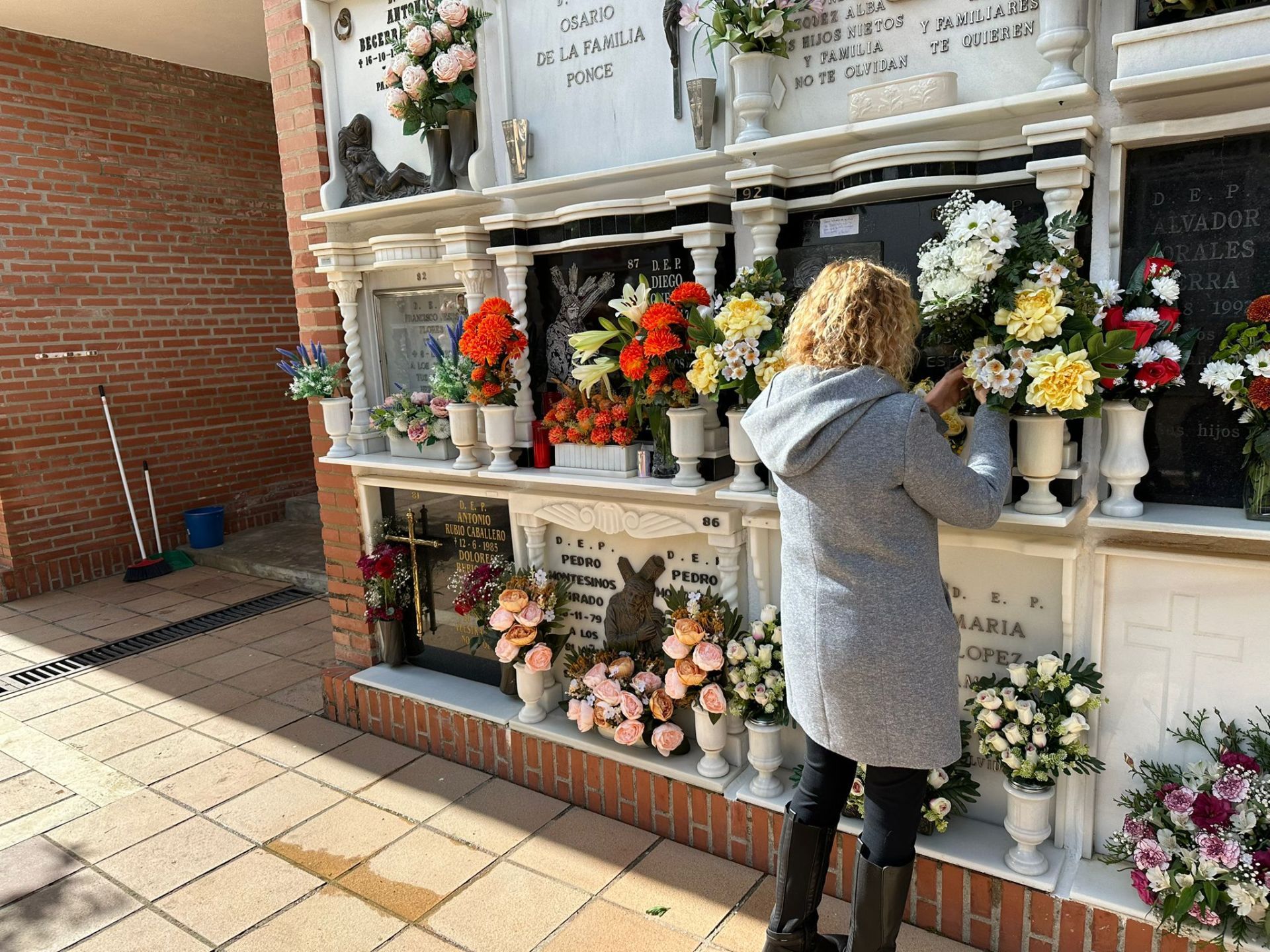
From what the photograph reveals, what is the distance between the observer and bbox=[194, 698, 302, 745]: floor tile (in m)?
3.90

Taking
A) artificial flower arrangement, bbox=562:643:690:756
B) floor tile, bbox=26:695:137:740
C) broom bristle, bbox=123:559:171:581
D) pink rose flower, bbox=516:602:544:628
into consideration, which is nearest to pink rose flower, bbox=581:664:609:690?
artificial flower arrangement, bbox=562:643:690:756

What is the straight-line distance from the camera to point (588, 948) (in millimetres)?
2467

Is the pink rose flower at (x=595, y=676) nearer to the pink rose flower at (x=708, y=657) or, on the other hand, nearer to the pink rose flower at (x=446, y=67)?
the pink rose flower at (x=708, y=657)

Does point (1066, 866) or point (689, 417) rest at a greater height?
point (689, 417)

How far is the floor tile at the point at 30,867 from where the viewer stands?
2877 mm

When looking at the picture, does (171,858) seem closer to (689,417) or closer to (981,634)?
(689,417)

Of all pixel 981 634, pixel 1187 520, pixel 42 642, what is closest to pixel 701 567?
pixel 981 634

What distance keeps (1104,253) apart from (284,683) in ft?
13.2

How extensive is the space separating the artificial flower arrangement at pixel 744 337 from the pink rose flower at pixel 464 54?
1.38 metres

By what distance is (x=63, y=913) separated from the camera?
2748mm

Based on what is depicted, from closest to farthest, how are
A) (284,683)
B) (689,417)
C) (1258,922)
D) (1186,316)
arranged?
(1258,922)
(1186,316)
(689,417)
(284,683)

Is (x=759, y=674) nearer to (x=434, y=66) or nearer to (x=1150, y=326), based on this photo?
(x=1150, y=326)

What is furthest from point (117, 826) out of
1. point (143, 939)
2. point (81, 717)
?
point (81, 717)

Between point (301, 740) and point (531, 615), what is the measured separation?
142cm
